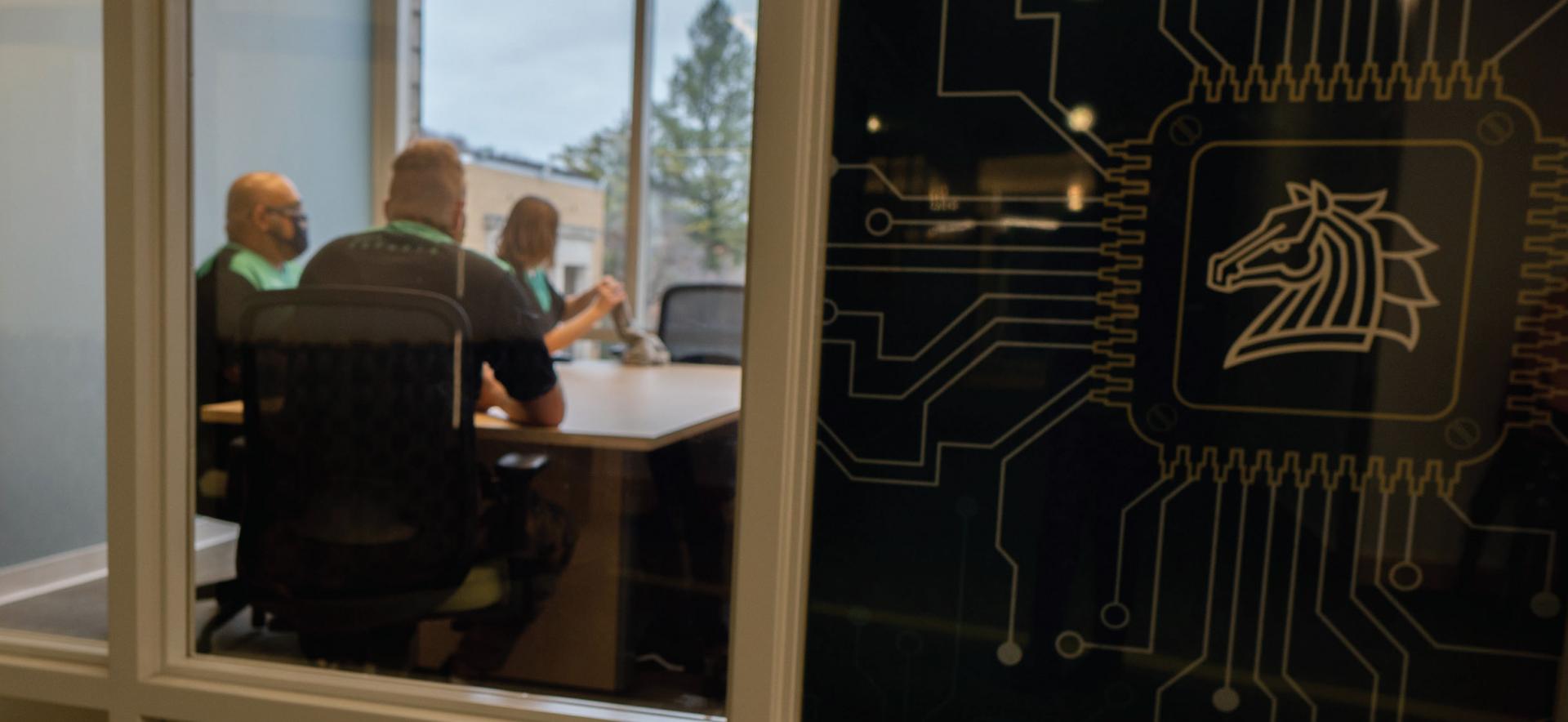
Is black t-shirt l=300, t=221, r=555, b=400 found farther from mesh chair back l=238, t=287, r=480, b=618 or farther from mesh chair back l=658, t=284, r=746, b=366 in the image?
mesh chair back l=658, t=284, r=746, b=366

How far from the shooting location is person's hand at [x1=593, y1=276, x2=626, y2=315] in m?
1.81

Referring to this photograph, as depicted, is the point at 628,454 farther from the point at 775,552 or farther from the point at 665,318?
the point at 775,552

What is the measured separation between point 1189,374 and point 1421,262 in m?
A: 0.29

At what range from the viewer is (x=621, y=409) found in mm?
1856

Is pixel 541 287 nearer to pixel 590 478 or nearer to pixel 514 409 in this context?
pixel 514 409

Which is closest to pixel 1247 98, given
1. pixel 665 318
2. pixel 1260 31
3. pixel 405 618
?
pixel 1260 31

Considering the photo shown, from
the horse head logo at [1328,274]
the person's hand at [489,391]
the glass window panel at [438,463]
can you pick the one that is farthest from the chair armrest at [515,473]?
the horse head logo at [1328,274]

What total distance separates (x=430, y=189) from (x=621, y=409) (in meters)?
0.58

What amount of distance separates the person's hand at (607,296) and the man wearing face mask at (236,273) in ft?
1.79

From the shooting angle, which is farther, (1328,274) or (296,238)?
(296,238)

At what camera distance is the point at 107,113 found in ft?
4.65

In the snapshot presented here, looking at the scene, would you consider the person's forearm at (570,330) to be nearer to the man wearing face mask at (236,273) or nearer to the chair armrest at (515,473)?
the chair armrest at (515,473)

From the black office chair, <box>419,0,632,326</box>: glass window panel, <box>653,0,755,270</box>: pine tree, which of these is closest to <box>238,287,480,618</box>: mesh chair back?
the black office chair

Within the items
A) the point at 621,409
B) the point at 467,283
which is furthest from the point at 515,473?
the point at 467,283
